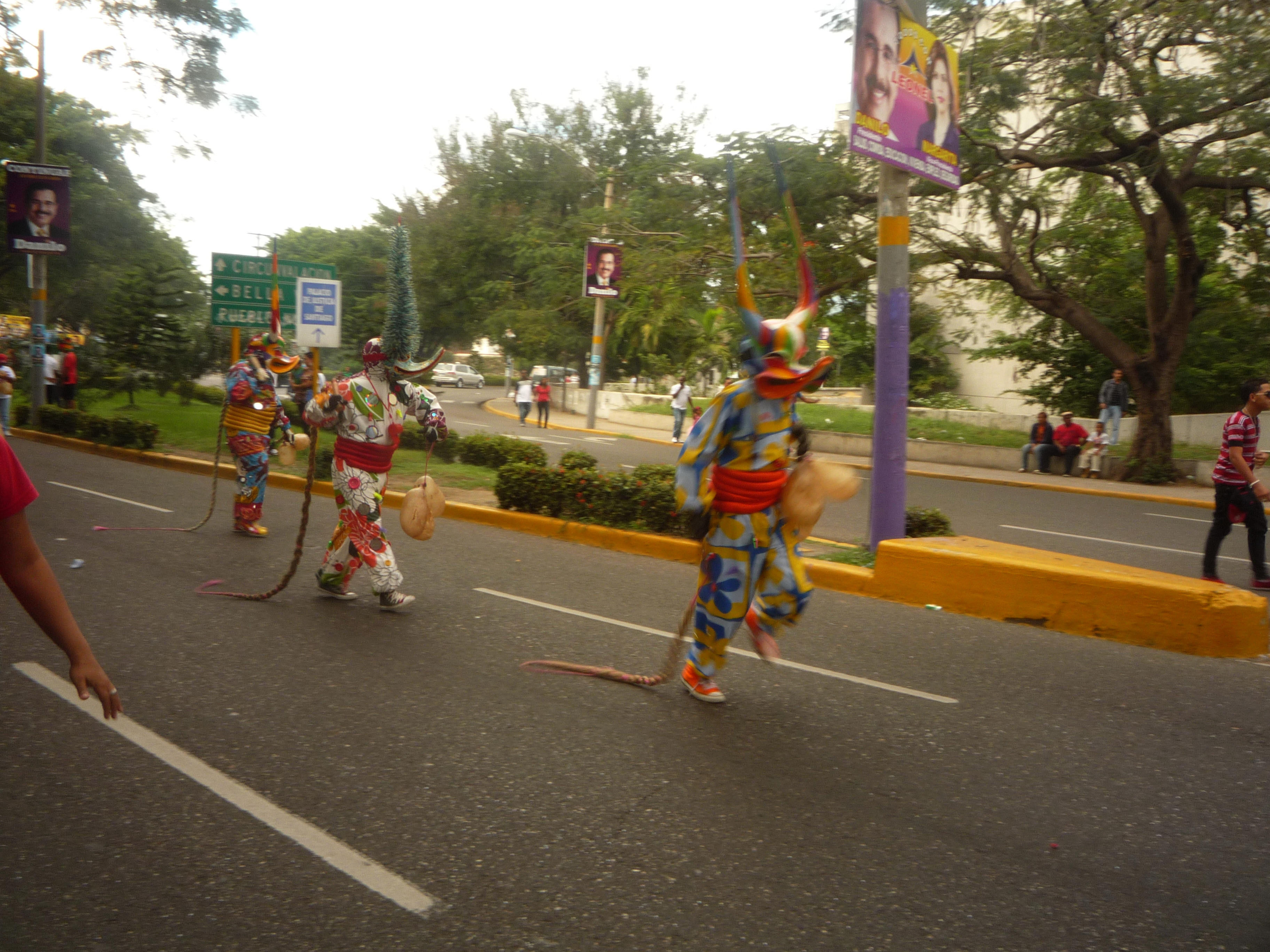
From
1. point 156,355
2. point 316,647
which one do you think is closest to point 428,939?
point 316,647

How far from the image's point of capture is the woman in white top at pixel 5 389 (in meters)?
17.9

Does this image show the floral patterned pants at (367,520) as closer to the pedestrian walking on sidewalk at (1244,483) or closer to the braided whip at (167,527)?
the braided whip at (167,527)

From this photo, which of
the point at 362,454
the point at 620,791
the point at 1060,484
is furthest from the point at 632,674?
the point at 1060,484

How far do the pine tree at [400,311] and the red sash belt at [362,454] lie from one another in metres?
0.62

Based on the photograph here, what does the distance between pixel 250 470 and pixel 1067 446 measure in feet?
52.4

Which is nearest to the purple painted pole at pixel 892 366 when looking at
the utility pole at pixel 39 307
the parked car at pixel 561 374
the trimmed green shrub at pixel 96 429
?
the trimmed green shrub at pixel 96 429

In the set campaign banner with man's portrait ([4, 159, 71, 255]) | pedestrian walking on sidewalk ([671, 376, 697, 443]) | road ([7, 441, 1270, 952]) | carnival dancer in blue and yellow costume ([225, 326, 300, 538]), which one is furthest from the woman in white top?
pedestrian walking on sidewalk ([671, 376, 697, 443])

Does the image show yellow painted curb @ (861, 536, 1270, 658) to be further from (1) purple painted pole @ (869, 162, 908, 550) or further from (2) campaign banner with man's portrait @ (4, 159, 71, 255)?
(2) campaign banner with man's portrait @ (4, 159, 71, 255)

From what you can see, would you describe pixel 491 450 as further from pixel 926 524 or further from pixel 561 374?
pixel 561 374

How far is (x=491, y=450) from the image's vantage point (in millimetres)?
16172

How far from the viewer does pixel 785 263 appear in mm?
17922

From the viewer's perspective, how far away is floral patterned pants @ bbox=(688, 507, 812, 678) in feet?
16.7

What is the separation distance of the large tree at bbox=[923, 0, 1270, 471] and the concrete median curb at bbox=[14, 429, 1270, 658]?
33.4 feet

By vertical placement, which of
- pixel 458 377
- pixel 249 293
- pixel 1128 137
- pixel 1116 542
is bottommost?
pixel 1116 542
